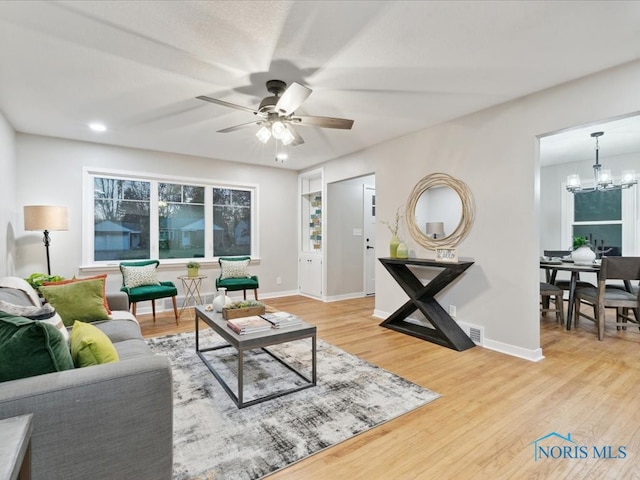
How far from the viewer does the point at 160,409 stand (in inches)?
52.1

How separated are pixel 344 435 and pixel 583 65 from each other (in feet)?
10.5

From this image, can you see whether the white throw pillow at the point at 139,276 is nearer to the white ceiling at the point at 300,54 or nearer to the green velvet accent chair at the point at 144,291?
the green velvet accent chair at the point at 144,291

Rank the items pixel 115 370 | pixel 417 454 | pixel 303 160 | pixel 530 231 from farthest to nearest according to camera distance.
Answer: pixel 303 160 → pixel 530 231 → pixel 417 454 → pixel 115 370

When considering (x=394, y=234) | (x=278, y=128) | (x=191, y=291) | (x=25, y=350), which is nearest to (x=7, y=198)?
(x=191, y=291)

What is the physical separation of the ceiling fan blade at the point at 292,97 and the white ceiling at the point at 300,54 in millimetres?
302

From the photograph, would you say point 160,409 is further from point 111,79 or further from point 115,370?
point 111,79

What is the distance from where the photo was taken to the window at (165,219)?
4.66 m

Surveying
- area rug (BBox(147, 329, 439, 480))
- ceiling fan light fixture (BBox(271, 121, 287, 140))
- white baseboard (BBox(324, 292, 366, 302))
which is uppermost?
ceiling fan light fixture (BBox(271, 121, 287, 140))

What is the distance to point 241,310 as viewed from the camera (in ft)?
8.82

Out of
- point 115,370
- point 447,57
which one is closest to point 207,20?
point 447,57

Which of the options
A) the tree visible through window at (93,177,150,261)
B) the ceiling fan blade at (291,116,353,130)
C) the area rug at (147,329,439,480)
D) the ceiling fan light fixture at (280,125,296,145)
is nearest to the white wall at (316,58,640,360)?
the area rug at (147,329,439,480)

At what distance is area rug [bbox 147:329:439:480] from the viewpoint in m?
1.69

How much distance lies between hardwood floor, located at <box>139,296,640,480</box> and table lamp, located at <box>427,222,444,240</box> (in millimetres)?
1259

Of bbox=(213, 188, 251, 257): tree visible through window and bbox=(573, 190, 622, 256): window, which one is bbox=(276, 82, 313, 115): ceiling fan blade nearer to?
bbox=(213, 188, 251, 257): tree visible through window
